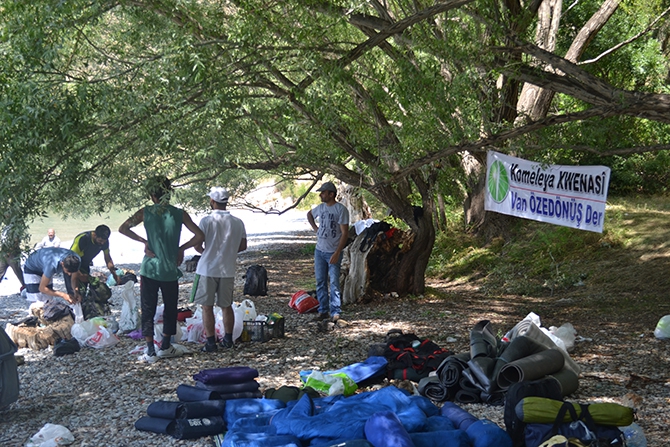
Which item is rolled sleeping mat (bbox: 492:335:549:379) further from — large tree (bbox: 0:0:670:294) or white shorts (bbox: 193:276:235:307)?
white shorts (bbox: 193:276:235:307)

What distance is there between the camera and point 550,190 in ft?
30.7

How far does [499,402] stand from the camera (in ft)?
19.6

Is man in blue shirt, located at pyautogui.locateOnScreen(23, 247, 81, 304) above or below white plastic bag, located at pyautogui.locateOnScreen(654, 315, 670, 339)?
above

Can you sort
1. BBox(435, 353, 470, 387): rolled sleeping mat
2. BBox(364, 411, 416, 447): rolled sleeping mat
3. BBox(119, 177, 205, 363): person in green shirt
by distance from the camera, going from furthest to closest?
BBox(119, 177, 205, 363): person in green shirt
BBox(435, 353, 470, 387): rolled sleeping mat
BBox(364, 411, 416, 447): rolled sleeping mat

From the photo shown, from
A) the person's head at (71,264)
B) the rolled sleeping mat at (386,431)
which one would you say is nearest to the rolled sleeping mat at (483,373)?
the rolled sleeping mat at (386,431)

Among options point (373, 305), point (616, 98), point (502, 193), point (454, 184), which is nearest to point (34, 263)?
point (373, 305)

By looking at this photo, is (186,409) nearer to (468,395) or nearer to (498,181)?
(468,395)

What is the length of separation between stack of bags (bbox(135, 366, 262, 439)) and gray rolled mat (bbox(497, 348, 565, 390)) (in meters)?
2.11

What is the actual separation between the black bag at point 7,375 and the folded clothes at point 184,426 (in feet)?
4.09

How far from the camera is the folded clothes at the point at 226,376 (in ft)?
20.0

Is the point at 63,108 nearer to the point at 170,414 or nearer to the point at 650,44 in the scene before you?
the point at 170,414

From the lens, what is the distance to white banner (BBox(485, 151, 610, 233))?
8773 millimetres

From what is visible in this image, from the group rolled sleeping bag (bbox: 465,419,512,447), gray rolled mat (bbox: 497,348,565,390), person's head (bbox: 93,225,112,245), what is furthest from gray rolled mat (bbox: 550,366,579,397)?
person's head (bbox: 93,225,112,245)

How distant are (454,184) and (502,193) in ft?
15.7
